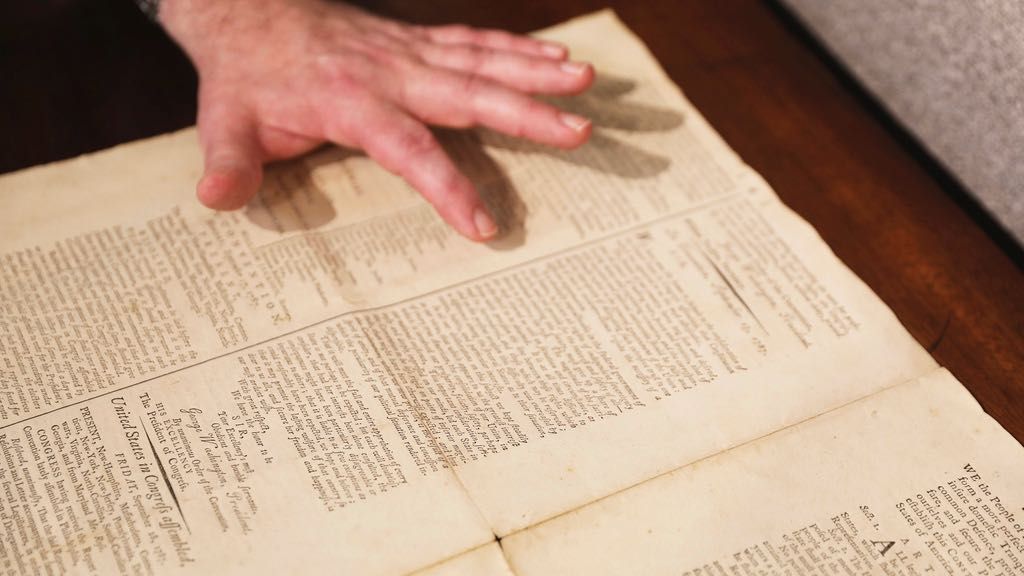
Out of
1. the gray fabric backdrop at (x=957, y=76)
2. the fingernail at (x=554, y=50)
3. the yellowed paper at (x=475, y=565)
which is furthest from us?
Result: the fingernail at (x=554, y=50)

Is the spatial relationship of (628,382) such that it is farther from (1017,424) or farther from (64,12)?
(64,12)

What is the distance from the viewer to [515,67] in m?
0.79

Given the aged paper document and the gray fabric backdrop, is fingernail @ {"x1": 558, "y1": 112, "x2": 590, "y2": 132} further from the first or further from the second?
the gray fabric backdrop

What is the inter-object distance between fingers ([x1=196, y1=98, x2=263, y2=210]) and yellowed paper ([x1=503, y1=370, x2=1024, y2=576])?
0.33 m

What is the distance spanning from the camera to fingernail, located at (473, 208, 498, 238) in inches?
27.9

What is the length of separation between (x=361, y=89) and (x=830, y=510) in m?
0.47

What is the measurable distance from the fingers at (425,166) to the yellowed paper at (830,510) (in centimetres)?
24

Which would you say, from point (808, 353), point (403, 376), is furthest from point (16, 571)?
point (808, 353)

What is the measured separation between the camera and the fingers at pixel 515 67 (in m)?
0.78

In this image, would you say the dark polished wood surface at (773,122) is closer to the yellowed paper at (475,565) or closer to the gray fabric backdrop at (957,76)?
the gray fabric backdrop at (957,76)

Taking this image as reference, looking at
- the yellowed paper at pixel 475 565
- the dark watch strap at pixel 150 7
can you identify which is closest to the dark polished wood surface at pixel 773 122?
the dark watch strap at pixel 150 7

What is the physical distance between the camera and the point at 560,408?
2.06 feet

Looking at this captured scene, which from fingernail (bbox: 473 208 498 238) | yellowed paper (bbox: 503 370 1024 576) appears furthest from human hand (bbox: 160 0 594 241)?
yellowed paper (bbox: 503 370 1024 576)

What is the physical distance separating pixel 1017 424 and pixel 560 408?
30cm
